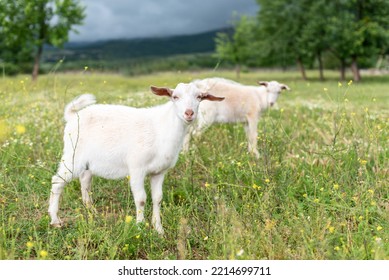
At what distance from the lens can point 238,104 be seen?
10164 millimetres

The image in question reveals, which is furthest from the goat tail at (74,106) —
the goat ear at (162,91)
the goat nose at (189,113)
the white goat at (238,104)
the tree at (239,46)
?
the tree at (239,46)

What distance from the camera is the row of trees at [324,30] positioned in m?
38.4

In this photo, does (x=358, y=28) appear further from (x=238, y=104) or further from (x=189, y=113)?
(x=189, y=113)

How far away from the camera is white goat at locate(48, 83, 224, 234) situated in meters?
5.34

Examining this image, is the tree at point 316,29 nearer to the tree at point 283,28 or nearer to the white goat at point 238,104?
the tree at point 283,28

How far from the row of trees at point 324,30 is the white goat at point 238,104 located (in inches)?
1172

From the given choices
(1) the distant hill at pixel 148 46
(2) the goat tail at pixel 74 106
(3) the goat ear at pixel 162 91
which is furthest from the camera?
(1) the distant hill at pixel 148 46

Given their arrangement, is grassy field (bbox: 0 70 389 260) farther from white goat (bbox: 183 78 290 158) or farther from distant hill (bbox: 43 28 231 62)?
distant hill (bbox: 43 28 231 62)

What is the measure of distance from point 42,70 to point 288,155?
68.7 meters

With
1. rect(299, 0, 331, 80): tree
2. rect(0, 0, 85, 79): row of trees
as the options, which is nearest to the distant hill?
rect(0, 0, 85, 79): row of trees

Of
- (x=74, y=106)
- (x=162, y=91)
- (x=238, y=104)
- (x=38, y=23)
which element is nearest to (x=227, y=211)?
(x=162, y=91)

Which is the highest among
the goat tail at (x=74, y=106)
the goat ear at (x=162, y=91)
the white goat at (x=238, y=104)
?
the goat ear at (x=162, y=91)
